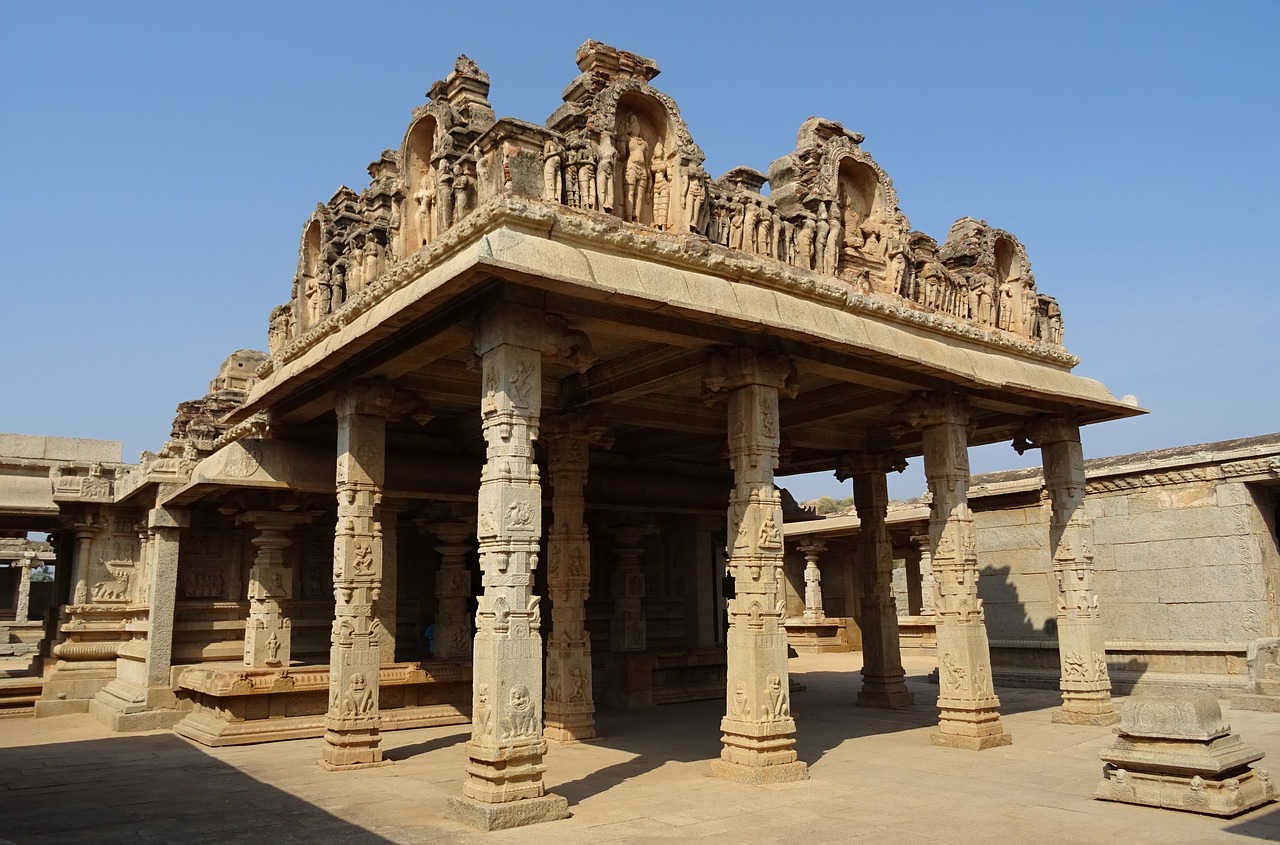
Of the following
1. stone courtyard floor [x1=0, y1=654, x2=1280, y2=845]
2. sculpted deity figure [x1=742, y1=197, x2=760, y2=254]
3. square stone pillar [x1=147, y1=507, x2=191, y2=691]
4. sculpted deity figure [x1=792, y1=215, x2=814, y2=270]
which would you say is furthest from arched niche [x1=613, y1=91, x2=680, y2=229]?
square stone pillar [x1=147, y1=507, x2=191, y2=691]

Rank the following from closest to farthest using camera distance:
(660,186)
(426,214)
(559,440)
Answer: (660,186)
(426,214)
(559,440)

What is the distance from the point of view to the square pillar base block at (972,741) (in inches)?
362

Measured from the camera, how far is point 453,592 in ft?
41.9

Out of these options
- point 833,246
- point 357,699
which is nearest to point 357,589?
point 357,699

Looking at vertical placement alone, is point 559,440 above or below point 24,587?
above

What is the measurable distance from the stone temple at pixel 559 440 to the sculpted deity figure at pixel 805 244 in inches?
3.9

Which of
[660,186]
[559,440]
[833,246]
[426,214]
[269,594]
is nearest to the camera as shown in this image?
[660,186]

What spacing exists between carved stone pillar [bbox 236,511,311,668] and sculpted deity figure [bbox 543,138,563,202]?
21.3ft

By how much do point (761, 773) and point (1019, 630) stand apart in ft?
30.2

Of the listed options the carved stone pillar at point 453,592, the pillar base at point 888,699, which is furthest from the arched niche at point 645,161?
the pillar base at point 888,699

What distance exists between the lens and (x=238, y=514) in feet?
39.0

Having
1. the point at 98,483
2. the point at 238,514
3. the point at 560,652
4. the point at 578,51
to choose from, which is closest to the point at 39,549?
the point at 98,483

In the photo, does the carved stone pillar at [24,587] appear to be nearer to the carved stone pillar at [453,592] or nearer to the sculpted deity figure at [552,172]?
the carved stone pillar at [453,592]

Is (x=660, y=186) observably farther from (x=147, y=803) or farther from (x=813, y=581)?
(x=813, y=581)
